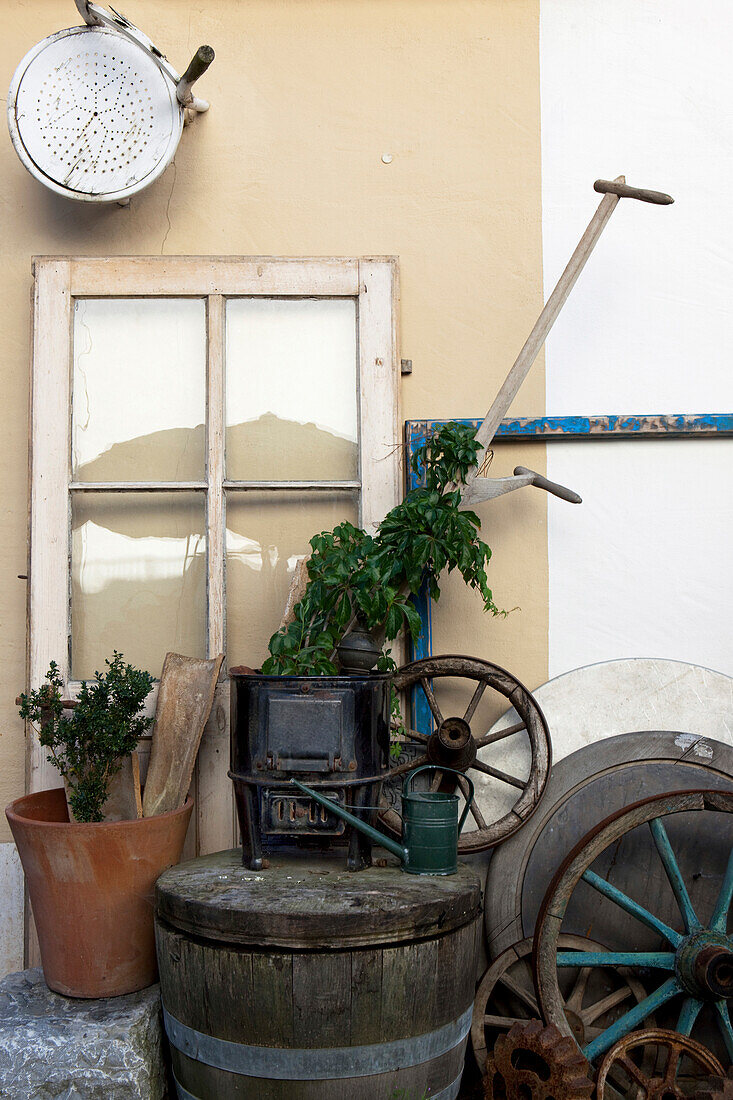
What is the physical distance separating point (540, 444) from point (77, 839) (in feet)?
6.05

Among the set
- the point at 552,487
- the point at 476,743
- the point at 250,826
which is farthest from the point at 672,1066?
the point at 552,487

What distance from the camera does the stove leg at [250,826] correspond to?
2.31 metres

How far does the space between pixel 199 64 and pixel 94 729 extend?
1960 millimetres

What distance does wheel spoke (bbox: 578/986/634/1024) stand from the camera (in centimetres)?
249

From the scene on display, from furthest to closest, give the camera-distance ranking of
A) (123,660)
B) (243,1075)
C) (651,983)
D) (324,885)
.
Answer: (123,660), (651,983), (324,885), (243,1075)

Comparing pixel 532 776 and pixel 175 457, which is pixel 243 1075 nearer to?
pixel 532 776

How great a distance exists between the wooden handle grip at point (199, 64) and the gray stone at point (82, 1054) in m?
2.64

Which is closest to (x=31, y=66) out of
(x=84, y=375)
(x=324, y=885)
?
(x=84, y=375)

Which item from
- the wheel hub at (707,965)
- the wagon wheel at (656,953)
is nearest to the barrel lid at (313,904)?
the wagon wheel at (656,953)

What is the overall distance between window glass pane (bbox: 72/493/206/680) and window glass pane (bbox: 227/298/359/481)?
0.26 meters

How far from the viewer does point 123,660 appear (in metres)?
2.84

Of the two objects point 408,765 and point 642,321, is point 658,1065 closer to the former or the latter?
point 408,765

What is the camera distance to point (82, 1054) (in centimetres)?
215

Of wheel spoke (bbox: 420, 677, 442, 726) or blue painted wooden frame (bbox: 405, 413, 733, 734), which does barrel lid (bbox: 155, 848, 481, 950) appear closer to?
wheel spoke (bbox: 420, 677, 442, 726)
